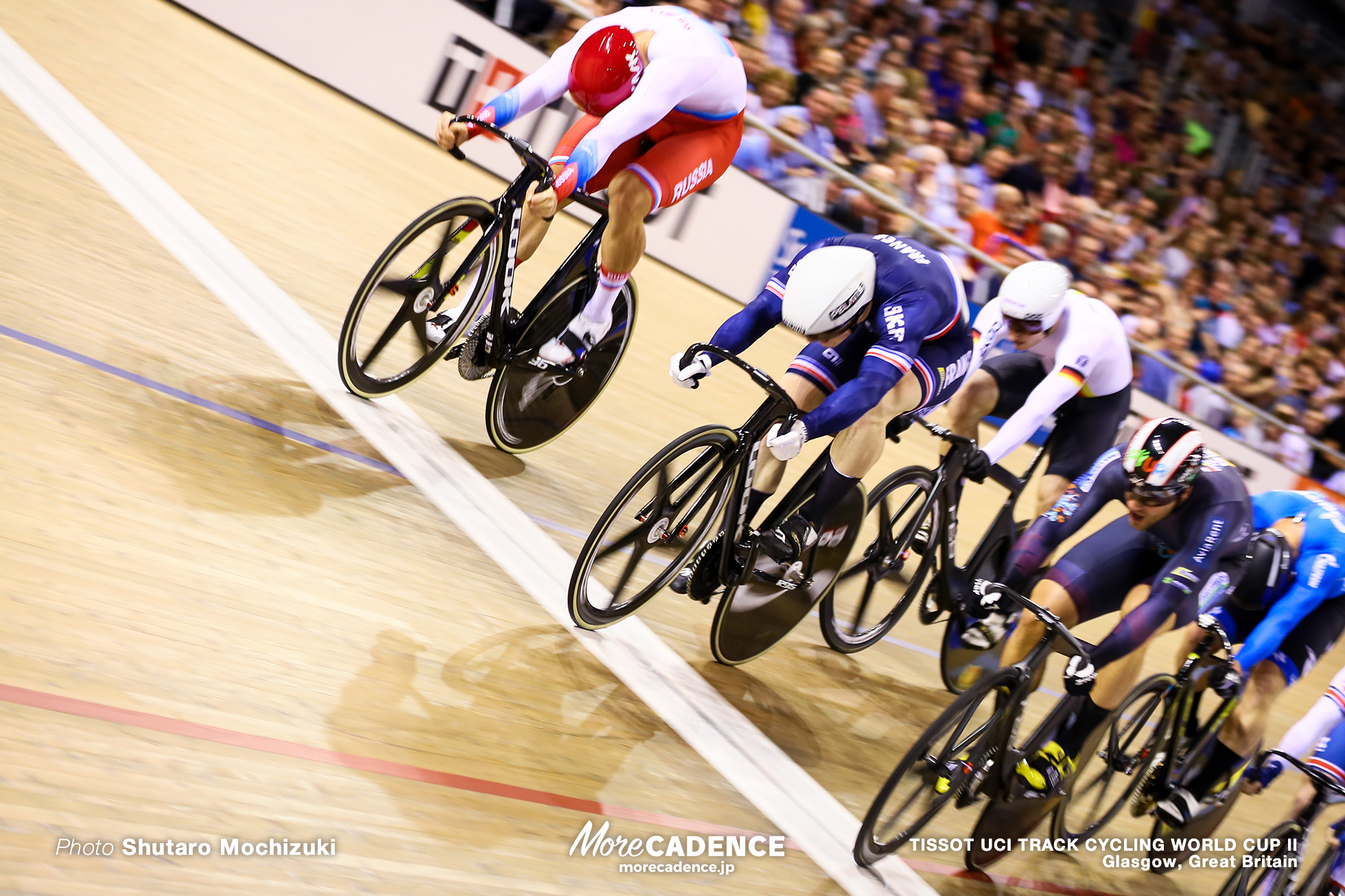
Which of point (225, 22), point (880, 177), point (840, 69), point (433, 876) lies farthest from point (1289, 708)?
point (225, 22)

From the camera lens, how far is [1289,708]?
6832 millimetres

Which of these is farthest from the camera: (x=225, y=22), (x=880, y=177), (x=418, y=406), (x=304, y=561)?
(x=880, y=177)

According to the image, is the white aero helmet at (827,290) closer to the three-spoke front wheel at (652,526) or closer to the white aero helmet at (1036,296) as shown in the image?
the three-spoke front wheel at (652,526)

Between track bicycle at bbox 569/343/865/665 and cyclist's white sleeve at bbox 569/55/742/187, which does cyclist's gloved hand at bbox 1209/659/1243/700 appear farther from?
cyclist's white sleeve at bbox 569/55/742/187

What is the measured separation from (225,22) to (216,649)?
254 inches

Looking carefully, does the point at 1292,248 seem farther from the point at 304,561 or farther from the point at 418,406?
the point at 304,561

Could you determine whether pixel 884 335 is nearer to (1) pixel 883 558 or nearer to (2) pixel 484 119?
(1) pixel 883 558

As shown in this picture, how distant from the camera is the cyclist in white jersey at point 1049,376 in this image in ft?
13.7

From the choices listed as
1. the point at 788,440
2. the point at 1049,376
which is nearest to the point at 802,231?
the point at 1049,376

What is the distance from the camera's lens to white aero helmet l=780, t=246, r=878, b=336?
311 centimetres

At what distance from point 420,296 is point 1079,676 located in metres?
2.48

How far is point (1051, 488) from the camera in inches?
192

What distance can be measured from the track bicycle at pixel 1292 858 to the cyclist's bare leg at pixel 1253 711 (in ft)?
2.14

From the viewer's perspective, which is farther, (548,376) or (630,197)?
(548,376)
